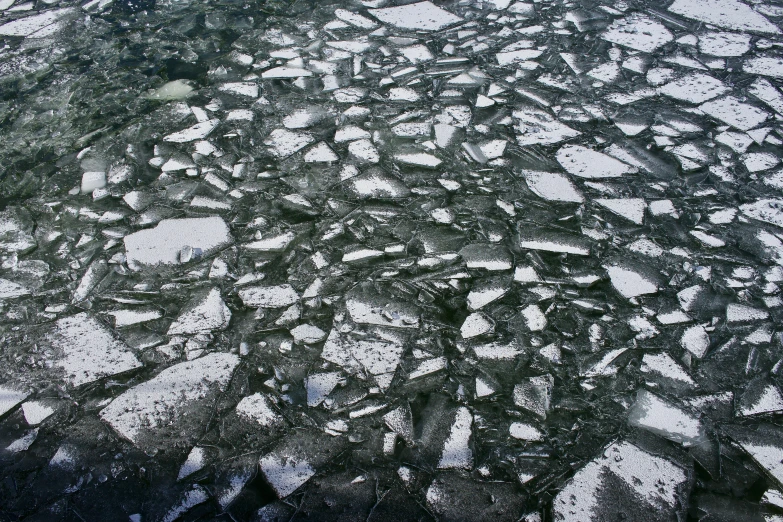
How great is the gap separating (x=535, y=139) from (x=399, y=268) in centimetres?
101

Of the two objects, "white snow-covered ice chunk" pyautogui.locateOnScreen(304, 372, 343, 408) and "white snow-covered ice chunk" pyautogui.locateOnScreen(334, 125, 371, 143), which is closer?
"white snow-covered ice chunk" pyautogui.locateOnScreen(304, 372, 343, 408)

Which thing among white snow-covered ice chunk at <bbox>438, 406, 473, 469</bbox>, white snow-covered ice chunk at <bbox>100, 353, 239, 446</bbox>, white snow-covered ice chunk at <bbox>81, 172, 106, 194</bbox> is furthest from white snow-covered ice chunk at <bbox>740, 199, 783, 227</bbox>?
white snow-covered ice chunk at <bbox>81, 172, 106, 194</bbox>

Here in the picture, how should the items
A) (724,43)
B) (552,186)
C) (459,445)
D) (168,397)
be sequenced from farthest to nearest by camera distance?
(724,43)
(552,186)
(168,397)
(459,445)

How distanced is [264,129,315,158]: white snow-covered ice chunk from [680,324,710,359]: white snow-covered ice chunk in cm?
167

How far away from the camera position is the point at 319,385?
1576mm

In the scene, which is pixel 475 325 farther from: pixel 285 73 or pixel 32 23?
pixel 32 23

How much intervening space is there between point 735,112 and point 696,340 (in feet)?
4.86

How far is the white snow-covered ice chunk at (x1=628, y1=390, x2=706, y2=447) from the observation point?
1.45 m

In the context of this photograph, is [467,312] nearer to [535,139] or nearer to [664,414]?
[664,414]

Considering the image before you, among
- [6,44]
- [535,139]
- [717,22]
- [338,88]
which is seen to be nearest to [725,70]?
[717,22]

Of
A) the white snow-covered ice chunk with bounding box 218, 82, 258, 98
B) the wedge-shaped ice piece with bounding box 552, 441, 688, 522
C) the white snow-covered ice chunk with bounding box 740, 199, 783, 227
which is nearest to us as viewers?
the wedge-shaped ice piece with bounding box 552, 441, 688, 522

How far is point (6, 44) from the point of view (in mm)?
3359

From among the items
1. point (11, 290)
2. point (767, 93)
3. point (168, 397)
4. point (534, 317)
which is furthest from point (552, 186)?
point (11, 290)

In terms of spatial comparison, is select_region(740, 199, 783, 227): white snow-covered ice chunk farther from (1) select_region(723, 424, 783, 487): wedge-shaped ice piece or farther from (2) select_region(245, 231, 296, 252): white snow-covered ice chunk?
(2) select_region(245, 231, 296, 252): white snow-covered ice chunk
